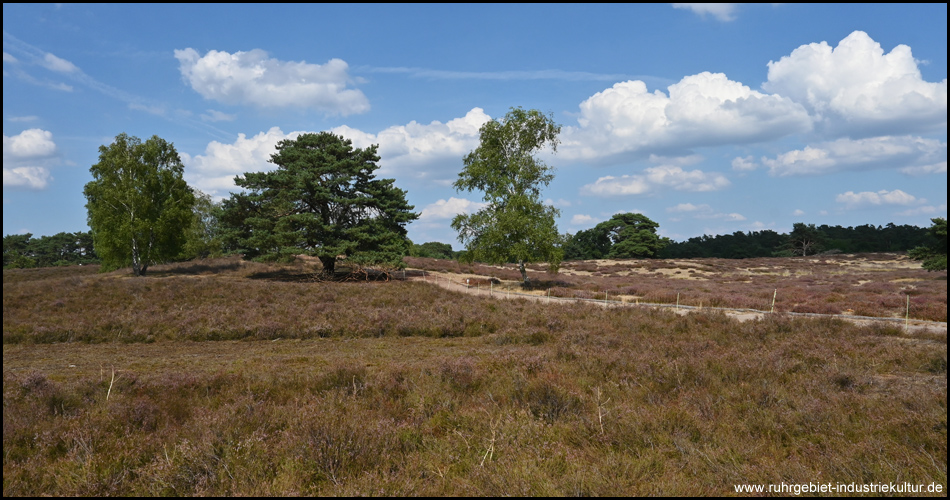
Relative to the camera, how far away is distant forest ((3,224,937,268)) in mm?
68569

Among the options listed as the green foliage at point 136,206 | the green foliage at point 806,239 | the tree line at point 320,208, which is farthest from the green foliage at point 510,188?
the green foliage at point 806,239

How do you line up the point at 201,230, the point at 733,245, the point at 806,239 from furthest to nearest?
the point at 733,245, the point at 806,239, the point at 201,230

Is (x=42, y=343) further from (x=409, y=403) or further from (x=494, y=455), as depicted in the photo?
(x=494, y=455)

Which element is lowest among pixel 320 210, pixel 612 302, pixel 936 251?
pixel 612 302

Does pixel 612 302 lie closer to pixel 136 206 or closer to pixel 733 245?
pixel 136 206

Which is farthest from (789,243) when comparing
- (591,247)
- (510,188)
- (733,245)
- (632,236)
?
(510,188)

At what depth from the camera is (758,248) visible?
99.4m

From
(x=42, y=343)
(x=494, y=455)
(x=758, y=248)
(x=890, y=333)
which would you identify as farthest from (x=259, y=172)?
(x=758, y=248)

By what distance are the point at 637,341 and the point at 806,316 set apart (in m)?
8.98

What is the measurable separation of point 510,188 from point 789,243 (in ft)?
267

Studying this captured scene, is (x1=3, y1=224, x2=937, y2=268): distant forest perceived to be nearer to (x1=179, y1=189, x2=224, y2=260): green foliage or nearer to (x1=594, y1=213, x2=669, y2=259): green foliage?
(x1=594, y1=213, x2=669, y2=259): green foliage

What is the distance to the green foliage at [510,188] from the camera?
1350 inches

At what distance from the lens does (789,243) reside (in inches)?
3627

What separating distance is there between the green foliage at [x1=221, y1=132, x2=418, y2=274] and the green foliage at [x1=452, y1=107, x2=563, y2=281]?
6488 mm
